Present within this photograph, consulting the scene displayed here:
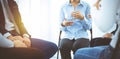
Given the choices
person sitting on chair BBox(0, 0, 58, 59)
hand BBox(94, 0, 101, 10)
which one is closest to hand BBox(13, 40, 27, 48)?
person sitting on chair BBox(0, 0, 58, 59)

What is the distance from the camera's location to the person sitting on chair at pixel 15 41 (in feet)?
3.44

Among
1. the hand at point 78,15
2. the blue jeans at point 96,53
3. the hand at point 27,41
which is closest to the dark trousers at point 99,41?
the hand at point 78,15

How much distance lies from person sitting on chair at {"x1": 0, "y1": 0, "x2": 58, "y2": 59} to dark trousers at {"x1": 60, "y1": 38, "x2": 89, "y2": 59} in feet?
1.08

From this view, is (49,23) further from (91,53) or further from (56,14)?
(91,53)

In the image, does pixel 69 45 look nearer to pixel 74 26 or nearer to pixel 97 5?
pixel 74 26

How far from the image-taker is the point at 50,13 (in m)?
2.12

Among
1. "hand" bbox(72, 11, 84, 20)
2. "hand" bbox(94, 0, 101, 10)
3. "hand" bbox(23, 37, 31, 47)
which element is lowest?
"hand" bbox(23, 37, 31, 47)

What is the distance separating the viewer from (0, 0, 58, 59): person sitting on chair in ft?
3.44

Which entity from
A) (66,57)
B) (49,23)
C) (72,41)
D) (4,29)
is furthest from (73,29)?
(4,29)

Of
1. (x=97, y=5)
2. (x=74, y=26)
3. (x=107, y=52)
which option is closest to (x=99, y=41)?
(x=74, y=26)

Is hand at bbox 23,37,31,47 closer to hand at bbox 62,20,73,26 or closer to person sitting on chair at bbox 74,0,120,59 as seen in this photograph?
person sitting on chair at bbox 74,0,120,59

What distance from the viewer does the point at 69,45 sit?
181 cm

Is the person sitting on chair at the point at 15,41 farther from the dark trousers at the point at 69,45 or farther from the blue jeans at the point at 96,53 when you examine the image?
the dark trousers at the point at 69,45

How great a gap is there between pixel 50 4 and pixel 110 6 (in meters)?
0.62
